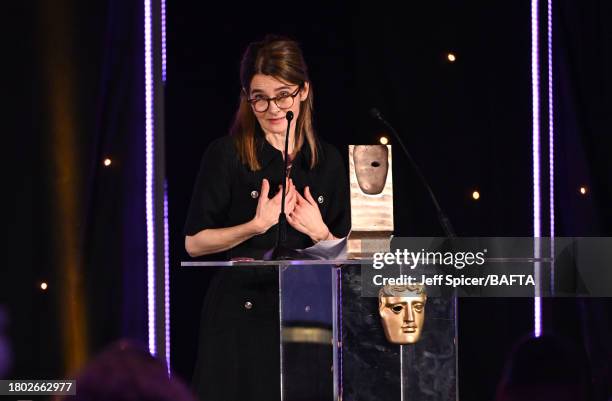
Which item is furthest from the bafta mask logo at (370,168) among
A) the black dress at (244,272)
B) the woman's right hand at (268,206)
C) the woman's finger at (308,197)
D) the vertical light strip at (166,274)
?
the vertical light strip at (166,274)

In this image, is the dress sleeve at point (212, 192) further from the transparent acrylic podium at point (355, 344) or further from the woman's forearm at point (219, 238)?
the transparent acrylic podium at point (355, 344)

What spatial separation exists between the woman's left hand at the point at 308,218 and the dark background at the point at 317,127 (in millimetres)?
314

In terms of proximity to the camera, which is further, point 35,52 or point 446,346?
point 35,52

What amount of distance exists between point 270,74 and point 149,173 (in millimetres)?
644

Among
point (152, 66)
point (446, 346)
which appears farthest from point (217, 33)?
point (446, 346)

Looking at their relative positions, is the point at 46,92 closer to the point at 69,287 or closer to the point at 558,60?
the point at 69,287

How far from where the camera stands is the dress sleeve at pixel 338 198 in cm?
402

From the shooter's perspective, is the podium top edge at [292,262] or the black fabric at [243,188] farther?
the black fabric at [243,188]

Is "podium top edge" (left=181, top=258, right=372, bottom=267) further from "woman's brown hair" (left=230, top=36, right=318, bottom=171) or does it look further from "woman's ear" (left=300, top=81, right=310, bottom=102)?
"woman's ear" (left=300, top=81, right=310, bottom=102)

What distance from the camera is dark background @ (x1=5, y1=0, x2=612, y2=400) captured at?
4035mm

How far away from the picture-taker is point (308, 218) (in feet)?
13.2

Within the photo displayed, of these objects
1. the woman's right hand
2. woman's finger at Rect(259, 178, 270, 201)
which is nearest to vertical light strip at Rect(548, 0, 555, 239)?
the woman's right hand

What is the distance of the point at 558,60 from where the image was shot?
4.48 metres

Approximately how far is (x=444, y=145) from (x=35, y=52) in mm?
1771
